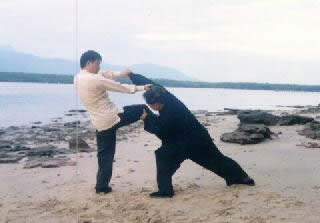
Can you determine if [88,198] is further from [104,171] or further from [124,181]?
[124,181]

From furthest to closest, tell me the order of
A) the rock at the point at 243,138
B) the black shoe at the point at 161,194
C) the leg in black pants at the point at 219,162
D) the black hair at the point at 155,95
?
the rock at the point at 243,138
the leg in black pants at the point at 219,162
the black hair at the point at 155,95
the black shoe at the point at 161,194

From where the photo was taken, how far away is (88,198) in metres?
6.80

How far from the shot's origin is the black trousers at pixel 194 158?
680 cm

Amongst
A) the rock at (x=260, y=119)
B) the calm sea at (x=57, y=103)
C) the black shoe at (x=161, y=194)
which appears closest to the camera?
the black shoe at (x=161, y=194)

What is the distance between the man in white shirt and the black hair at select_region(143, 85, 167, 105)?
10 centimetres

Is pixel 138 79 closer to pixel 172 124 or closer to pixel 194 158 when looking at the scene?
pixel 172 124

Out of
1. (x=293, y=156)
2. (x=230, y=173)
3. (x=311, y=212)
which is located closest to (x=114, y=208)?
(x=230, y=173)

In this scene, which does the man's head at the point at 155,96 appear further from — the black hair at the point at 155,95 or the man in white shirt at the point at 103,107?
the man in white shirt at the point at 103,107

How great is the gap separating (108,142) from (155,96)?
1051 mm

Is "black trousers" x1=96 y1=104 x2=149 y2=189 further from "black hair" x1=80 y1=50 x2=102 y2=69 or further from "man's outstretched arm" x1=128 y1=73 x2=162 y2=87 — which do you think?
"black hair" x1=80 y1=50 x2=102 y2=69

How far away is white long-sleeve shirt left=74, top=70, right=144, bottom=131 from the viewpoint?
6.79 m

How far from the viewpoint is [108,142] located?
7.12 meters

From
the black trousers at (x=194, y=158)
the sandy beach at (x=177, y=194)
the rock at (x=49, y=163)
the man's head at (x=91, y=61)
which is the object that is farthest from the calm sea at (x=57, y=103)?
the black trousers at (x=194, y=158)

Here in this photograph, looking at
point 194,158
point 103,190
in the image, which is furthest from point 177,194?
point 103,190
